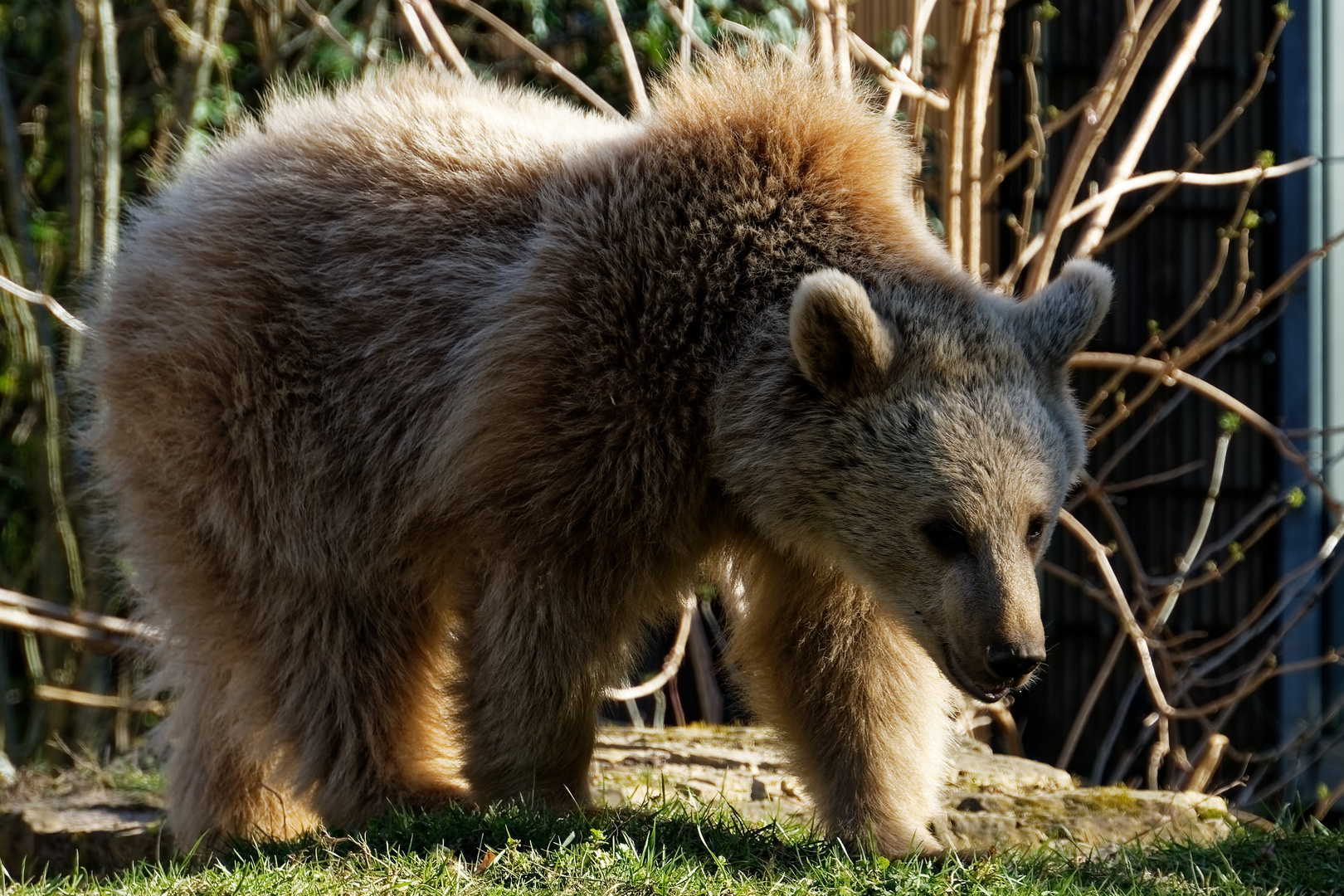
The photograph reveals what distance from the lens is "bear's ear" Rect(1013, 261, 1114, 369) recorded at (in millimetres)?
3910

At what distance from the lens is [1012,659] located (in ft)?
11.3

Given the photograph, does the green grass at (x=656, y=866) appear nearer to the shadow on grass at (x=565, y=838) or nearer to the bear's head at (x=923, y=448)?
the shadow on grass at (x=565, y=838)

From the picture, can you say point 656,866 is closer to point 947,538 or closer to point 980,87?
point 947,538

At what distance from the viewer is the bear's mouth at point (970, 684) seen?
139 inches

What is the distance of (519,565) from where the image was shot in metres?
3.80

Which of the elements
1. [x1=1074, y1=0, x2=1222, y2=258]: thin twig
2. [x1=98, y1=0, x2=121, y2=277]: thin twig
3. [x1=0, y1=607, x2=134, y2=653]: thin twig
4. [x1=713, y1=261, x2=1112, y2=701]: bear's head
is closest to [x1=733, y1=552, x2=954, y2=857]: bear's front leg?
[x1=713, y1=261, x2=1112, y2=701]: bear's head

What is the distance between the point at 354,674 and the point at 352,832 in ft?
1.87

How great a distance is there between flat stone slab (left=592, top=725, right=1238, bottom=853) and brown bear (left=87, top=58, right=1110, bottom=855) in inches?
15.4

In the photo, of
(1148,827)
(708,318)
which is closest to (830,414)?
(708,318)

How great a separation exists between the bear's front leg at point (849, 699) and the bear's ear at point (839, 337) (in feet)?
2.19

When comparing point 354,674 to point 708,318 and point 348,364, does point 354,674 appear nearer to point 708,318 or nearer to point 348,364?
point 348,364

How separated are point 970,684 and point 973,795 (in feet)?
4.88

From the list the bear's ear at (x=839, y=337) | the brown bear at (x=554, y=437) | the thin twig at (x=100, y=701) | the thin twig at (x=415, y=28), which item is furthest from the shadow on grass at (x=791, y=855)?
the thin twig at (x=100, y=701)

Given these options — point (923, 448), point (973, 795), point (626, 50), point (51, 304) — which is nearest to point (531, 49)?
point (626, 50)
